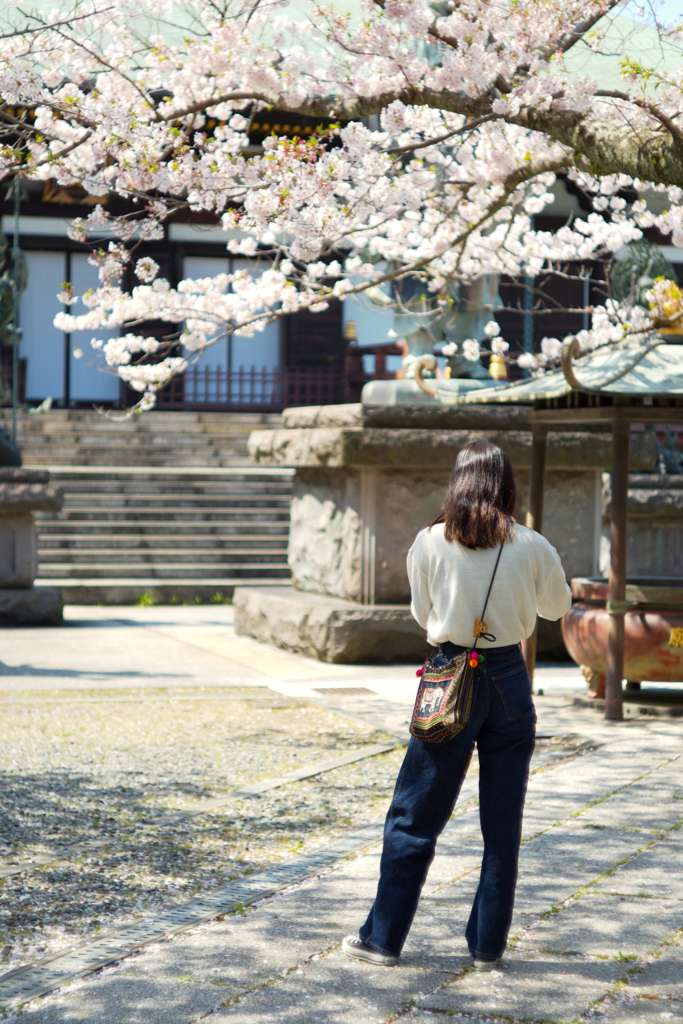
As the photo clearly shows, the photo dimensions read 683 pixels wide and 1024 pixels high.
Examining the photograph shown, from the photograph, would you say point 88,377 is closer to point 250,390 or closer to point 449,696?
point 250,390

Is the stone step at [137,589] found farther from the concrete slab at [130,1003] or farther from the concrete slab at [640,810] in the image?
the concrete slab at [130,1003]

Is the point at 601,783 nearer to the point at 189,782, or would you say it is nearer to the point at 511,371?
the point at 189,782

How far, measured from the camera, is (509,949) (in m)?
3.39

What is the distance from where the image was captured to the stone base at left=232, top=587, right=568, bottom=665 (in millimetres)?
8562

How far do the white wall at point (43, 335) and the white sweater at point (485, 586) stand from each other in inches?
724

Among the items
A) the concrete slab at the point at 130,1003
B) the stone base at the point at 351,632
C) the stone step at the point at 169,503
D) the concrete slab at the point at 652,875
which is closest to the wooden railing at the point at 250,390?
the stone step at the point at 169,503

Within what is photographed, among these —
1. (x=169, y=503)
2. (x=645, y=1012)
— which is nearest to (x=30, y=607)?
(x=169, y=503)

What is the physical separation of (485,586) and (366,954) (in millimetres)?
1114

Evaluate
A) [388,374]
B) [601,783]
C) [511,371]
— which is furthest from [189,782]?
[511,371]

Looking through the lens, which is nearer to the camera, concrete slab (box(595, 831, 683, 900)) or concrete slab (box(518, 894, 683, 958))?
concrete slab (box(518, 894, 683, 958))

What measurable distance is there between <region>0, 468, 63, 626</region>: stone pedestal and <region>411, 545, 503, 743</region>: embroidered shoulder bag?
7.73 meters

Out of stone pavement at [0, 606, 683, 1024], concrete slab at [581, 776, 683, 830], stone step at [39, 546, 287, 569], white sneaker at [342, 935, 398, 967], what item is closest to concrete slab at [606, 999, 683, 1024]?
stone pavement at [0, 606, 683, 1024]

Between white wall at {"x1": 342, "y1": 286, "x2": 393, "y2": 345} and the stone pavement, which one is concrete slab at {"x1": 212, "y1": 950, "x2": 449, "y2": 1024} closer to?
the stone pavement

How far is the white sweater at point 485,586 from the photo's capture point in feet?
10.5
